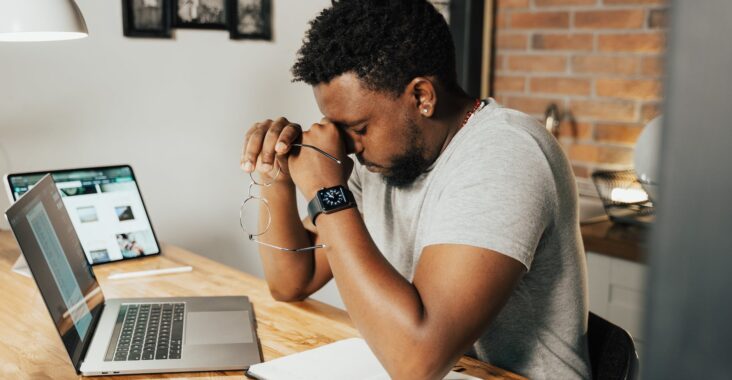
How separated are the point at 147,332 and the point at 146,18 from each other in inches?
41.9

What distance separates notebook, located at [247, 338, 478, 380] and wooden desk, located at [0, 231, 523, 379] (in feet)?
0.15

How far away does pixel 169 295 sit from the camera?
4.85 ft

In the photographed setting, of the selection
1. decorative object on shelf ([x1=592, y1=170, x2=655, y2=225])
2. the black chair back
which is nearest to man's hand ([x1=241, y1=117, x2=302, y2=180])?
the black chair back

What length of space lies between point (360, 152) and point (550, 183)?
14.3 inches

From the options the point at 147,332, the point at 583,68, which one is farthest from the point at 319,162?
the point at 583,68

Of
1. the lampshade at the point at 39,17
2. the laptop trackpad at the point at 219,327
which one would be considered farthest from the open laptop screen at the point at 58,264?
the lampshade at the point at 39,17

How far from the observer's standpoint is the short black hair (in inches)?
48.2

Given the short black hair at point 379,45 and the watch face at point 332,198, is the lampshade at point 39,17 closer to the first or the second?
the short black hair at point 379,45

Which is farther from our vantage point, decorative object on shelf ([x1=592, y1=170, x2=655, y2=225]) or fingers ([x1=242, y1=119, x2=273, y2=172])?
decorative object on shelf ([x1=592, y1=170, x2=655, y2=225])

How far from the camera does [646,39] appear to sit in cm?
235

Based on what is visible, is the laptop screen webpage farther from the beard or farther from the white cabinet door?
the white cabinet door

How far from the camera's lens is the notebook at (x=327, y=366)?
1.07 metres

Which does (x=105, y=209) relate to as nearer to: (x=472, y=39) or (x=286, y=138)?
(x=286, y=138)

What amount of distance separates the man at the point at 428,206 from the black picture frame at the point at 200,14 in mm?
812
